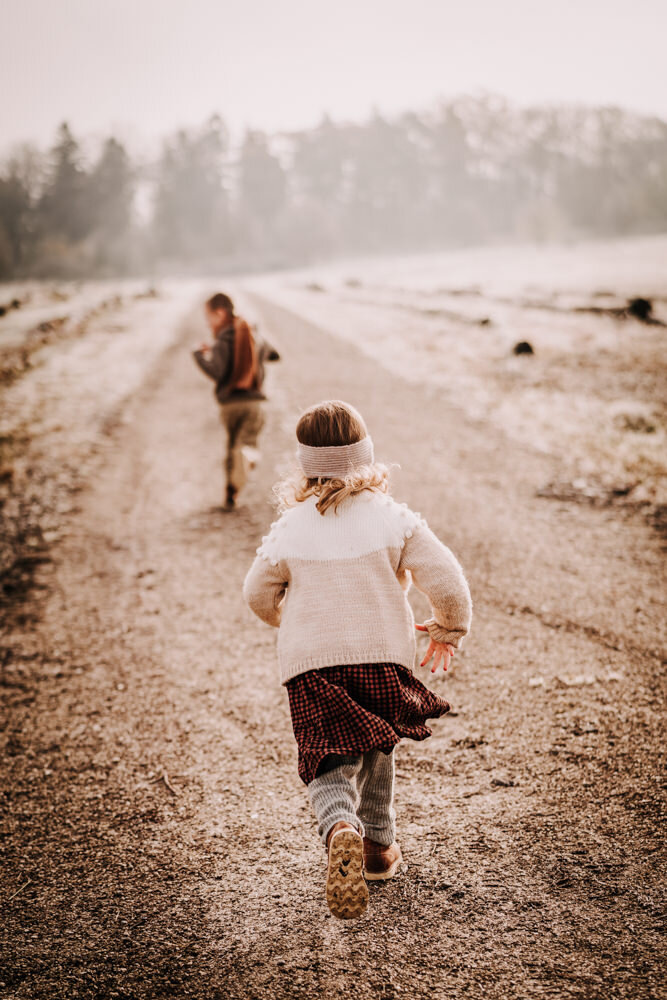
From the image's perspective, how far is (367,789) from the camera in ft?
7.68

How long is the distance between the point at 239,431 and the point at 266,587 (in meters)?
4.21

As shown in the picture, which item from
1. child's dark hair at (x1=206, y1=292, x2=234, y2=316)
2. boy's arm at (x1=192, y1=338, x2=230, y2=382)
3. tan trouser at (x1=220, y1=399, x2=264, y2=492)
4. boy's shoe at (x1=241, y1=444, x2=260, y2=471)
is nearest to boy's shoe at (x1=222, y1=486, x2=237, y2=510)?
tan trouser at (x1=220, y1=399, x2=264, y2=492)

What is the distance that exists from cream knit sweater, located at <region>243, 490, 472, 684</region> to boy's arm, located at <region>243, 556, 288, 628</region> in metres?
0.02

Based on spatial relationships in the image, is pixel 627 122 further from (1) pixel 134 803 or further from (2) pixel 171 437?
(1) pixel 134 803

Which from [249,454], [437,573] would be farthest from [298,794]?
[249,454]

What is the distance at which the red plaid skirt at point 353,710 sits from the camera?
210 cm

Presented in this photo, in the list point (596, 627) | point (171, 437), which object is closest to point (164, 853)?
point (596, 627)

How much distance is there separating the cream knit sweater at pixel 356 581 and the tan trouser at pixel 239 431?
4144 millimetres

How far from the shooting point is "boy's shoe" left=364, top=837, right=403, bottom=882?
237 cm

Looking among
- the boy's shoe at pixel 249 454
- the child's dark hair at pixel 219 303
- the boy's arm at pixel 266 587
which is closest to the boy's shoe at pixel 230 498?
the boy's shoe at pixel 249 454

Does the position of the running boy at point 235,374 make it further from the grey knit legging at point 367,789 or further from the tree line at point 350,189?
the tree line at point 350,189

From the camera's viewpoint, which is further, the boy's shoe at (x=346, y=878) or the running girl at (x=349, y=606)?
the running girl at (x=349, y=606)

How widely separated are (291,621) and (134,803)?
4.59 feet

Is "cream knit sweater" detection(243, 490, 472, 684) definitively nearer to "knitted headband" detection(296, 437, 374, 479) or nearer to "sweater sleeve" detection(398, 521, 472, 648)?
"sweater sleeve" detection(398, 521, 472, 648)
